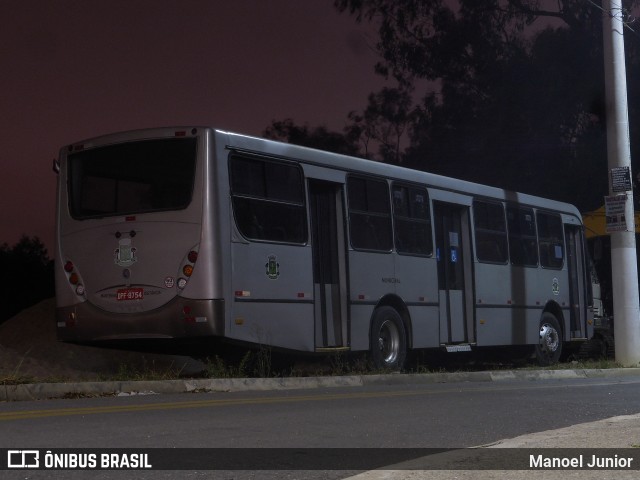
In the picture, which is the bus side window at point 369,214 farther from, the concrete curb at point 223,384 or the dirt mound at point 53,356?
the dirt mound at point 53,356

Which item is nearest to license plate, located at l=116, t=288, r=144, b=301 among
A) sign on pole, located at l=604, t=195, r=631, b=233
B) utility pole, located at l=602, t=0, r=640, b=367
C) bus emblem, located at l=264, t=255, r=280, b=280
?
bus emblem, located at l=264, t=255, r=280, b=280

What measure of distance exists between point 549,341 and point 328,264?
812 centimetres

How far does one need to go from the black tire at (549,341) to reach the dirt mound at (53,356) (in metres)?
7.58

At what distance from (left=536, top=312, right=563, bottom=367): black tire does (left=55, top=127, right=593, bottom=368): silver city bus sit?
3.61m

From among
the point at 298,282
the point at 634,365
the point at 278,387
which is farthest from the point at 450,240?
the point at 278,387

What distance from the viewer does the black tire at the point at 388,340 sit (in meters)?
17.5

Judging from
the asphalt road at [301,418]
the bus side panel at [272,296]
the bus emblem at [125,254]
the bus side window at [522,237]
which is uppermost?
the bus side window at [522,237]

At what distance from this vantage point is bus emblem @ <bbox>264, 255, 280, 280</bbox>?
50.9 feet

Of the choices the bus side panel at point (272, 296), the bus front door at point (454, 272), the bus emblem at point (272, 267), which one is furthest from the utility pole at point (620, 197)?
the bus emblem at point (272, 267)

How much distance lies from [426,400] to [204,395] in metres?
2.59

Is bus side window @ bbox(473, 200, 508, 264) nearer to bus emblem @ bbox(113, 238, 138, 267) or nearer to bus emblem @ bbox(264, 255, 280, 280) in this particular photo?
bus emblem @ bbox(264, 255, 280, 280)

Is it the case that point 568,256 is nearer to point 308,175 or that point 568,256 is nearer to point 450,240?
point 450,240

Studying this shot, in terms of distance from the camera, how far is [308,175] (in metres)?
16.6

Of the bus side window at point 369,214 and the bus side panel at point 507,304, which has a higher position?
the bus side window at point 369,214
